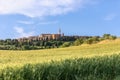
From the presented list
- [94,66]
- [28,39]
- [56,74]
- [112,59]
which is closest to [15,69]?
[56,74]

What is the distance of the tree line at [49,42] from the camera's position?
3709cm

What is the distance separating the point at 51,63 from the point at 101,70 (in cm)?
177

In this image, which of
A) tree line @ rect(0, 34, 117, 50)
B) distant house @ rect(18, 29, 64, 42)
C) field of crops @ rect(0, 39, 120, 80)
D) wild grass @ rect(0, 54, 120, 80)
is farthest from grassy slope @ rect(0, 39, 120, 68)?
distant house @ rect(18, 29, 64, 42)

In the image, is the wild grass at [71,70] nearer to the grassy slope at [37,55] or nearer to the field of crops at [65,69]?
the field of crops at [65,69]

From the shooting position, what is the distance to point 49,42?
39.5m

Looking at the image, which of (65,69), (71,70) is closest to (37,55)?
(71,70)

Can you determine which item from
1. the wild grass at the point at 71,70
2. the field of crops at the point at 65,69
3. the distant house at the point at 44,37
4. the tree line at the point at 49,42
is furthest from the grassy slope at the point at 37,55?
the distant house at the point at 44,37

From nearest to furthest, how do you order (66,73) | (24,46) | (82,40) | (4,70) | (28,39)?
(4,70) → (66,73) → (28,39) → (24,46) → (82,40)

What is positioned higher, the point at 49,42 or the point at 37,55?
the point at 49,42

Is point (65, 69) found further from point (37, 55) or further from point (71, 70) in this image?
point (37, 55)

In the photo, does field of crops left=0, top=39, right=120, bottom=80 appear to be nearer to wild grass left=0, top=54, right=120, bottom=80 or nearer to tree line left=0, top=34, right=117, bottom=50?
wild grass left=0, top=54, right=120, bottom=80

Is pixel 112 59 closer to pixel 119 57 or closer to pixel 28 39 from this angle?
pixel 119 57

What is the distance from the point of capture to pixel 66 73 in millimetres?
11219

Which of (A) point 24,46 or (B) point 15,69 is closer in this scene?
(B) point 15,69
